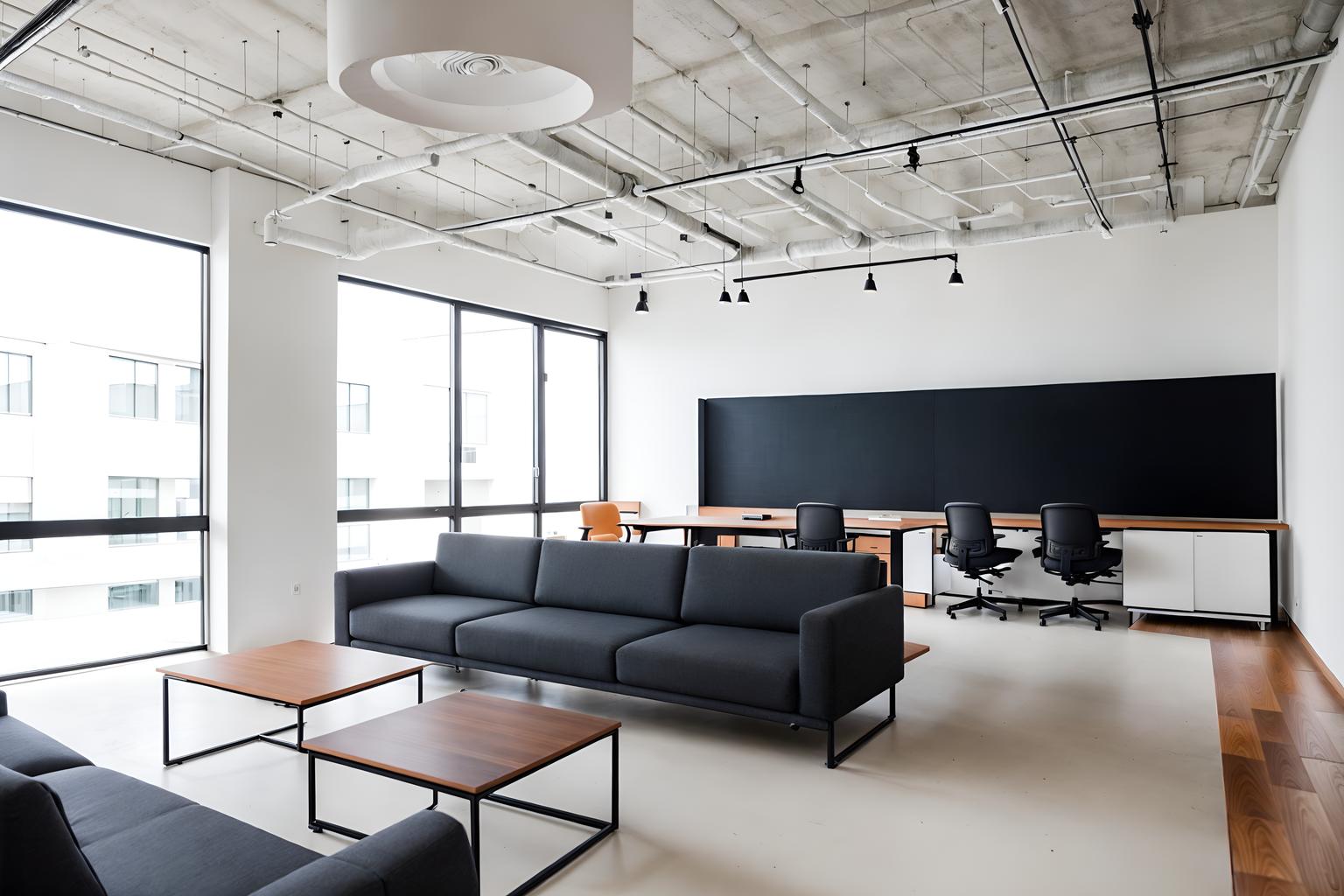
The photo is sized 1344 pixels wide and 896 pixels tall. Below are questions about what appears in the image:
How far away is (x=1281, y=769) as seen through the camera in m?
3.85

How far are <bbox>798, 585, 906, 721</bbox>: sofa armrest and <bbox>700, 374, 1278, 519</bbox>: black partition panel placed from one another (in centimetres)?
478

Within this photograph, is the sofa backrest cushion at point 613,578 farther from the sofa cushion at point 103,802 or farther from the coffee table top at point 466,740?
the sofa cushion at point 103,802

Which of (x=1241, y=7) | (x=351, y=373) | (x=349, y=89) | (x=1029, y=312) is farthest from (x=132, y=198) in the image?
(x=1029, y=312)

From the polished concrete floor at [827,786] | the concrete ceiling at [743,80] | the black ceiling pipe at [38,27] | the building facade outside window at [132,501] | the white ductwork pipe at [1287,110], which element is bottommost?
the polished concrete floor at [827,786]

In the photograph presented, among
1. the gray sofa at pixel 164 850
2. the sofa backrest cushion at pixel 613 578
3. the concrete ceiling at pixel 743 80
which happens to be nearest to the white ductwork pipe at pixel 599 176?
the concrete ceiling at pixel 743 80

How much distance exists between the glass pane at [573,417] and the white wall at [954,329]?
0.24 meters

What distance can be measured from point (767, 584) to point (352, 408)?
4.69 meters

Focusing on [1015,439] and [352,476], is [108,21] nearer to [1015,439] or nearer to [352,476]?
[352,476]

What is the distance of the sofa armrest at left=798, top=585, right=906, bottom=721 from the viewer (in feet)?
12.6

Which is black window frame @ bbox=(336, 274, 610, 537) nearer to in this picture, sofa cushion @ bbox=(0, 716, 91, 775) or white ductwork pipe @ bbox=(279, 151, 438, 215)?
white ductwork pipe @ bbox=(279, 151, 438, 215)

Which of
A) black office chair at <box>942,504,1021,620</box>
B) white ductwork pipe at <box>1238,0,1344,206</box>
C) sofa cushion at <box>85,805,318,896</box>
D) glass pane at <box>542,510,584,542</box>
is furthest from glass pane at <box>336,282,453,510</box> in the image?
white ductwork pipe at <box>1238,0,1344,206</box>

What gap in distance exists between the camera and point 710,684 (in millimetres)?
4129

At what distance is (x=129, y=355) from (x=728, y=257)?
521 cm

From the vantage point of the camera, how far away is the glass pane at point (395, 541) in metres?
7.91
